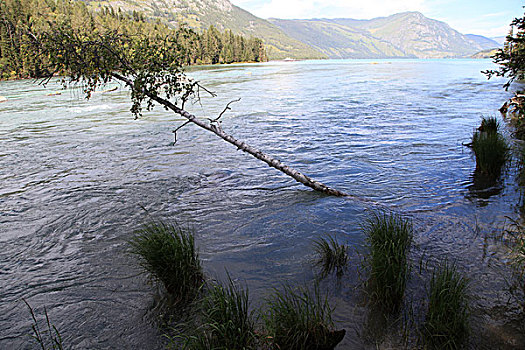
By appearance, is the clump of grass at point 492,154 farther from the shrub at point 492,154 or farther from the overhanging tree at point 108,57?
the overhanging tree at point 108,57

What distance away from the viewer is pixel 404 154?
13.7 m

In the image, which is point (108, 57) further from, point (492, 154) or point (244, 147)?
point (492, 154)

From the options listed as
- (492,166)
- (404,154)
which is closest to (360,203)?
(492,166)

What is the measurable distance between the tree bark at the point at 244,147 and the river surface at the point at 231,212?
0.40 meters

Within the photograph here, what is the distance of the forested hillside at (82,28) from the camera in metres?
7.46

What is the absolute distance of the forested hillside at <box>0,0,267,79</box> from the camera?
7.46 meters

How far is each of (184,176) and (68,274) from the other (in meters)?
5.95

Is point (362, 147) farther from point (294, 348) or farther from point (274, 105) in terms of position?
point (274, 105)

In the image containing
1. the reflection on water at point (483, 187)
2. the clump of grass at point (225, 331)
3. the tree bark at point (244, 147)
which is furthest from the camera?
the reflection on water at point (483, 187)

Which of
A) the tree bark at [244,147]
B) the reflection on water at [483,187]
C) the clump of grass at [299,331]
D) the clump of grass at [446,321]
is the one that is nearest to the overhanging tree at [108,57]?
the tree bark at [244,147]

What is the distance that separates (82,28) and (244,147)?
4.78 meters

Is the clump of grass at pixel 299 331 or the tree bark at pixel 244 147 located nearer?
the clump of grass at pixel 299 331

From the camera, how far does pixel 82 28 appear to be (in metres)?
8.32

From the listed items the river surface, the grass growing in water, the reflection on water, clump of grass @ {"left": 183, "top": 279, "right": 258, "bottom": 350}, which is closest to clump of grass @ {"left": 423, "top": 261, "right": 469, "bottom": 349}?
the river surface
